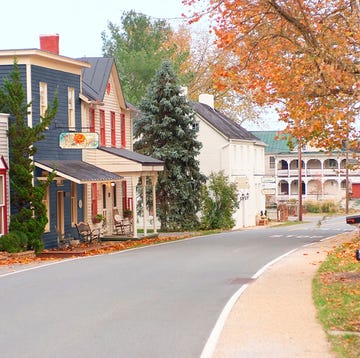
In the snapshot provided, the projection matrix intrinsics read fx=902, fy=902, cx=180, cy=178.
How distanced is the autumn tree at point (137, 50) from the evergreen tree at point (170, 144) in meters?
12.6

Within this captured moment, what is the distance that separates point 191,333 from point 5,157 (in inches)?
708

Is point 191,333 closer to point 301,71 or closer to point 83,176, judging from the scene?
point 301,71

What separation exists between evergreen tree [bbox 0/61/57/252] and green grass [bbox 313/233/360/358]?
10097 mm

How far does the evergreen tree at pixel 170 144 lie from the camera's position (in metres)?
51.3

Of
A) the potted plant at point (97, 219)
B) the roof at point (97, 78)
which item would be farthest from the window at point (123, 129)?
the potted plant at point (97, 219)

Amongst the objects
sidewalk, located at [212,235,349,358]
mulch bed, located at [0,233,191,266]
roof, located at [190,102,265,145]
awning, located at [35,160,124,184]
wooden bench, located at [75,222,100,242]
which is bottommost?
sidewalk, located at [212,235,349,358]

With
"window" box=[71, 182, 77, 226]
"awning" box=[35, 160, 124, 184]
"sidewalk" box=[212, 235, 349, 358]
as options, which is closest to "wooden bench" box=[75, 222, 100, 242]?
"window" box=[71, 182, 77, 226]

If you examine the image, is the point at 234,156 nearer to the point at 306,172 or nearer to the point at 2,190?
the point at 2,190

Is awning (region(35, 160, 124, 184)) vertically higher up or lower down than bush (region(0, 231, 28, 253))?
higher up

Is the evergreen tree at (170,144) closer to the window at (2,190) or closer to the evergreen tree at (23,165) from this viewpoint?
the evergreen tree at (23,165)

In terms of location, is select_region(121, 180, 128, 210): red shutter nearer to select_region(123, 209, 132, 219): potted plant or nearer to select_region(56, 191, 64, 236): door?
select_region(123, 209, 132, 219): potted plant

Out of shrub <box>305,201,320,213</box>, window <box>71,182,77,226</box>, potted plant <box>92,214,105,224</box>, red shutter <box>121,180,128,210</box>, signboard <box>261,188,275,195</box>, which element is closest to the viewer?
window <box>71,182,77,226</box>

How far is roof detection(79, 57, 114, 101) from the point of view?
39219 millimetres

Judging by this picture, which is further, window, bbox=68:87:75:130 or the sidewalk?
window, bbox=68:87:75:130
